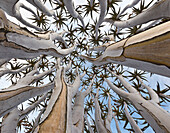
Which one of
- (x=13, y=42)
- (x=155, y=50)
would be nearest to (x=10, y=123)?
(x=13, y=42)

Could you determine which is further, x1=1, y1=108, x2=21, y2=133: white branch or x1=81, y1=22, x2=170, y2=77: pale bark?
x1=1, y1=108, x2=21, y2=133: white branch

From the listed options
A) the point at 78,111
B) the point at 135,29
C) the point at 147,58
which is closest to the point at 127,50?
the point at 147,58

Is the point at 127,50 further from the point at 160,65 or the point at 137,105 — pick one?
the point at 137,105

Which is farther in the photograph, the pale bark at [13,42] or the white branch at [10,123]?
the white branch at [10,123]

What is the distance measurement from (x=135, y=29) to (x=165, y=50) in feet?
12.1

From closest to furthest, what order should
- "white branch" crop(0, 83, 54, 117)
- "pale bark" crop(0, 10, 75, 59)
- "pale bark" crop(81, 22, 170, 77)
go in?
"pale bark" crop(81, 22, 170, 77)
"pale bark" crop(0, 10, 75, 59)
"white branch" crop(0, 83, 54, 117)

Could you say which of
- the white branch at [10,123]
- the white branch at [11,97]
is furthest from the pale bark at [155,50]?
the white branch at [10,123]

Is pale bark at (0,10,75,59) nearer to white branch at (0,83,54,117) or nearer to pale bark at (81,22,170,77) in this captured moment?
white branch at (0,83,54,117)

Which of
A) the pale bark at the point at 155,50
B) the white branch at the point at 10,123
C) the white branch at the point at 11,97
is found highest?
the pale bark at the point at 155,50

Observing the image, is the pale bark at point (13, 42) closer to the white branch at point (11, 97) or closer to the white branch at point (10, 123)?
the white branch at point (11, 97)

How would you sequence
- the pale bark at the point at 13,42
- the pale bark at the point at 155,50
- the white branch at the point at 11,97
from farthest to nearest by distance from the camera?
the white branch at the point at 11,97 → the pale bark at the point at 13,42 → the pale bark at the point at 155,50

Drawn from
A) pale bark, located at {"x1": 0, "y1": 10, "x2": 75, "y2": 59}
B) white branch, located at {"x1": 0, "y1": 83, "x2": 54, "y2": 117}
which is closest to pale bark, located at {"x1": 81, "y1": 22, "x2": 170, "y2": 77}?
pale bark, located at {"x1": 0, "y1": 10, "x2": 75, "y2": 59}

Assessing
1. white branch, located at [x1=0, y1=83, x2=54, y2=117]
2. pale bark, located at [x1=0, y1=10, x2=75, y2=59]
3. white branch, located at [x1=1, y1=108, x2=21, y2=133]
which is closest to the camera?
pale bark, located at [x1=0, y1=10, x2=75, y2=59]

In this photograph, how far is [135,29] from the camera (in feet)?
12.1
